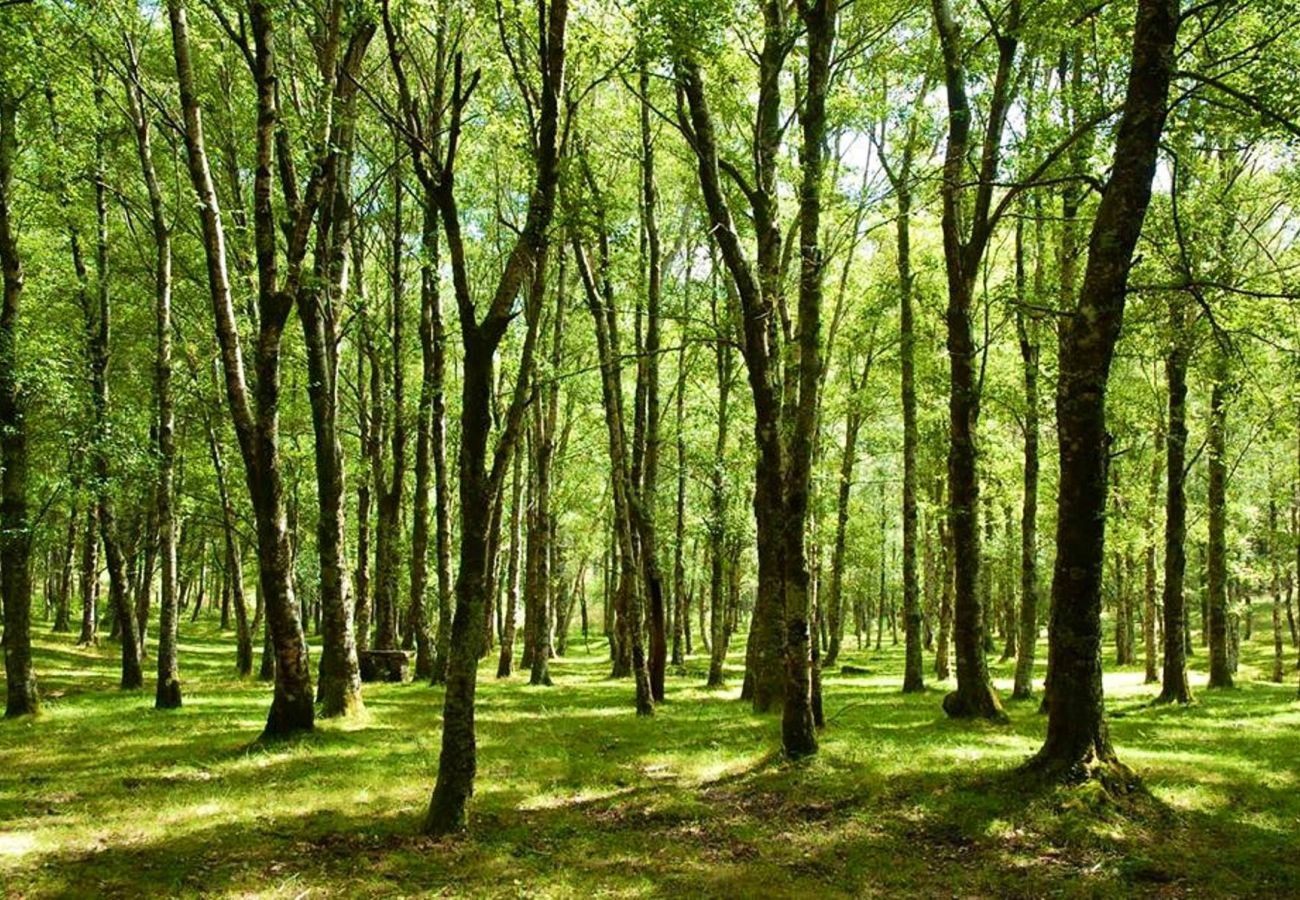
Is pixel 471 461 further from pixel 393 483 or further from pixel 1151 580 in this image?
pixel 1151 580

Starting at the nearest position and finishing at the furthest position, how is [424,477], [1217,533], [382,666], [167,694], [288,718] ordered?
[288,718] < [167,694] < [1217,533] < [382,666] < [424,477]

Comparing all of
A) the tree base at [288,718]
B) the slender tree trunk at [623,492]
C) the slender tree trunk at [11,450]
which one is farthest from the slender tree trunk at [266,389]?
the slender tree trunk at [623,492]

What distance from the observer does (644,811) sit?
35.1 feet

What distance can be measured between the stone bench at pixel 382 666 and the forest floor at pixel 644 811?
283 inches

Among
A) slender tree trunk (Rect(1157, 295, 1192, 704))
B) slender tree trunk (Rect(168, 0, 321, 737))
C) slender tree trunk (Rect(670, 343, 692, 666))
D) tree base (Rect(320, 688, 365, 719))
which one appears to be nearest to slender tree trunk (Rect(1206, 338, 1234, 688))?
slender tree trunk (Rect(1157, 295, 1192, 704))

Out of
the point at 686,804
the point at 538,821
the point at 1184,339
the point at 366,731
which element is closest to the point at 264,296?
the point at 366,731

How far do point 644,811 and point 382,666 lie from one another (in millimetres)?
16155

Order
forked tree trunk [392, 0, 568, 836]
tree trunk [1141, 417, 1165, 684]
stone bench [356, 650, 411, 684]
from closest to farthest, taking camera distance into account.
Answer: forked tree trunk [392, 0, 568, 836], stone bench [356, 650, 411, 684], tree trunk [1141, 417, 1165, 684]

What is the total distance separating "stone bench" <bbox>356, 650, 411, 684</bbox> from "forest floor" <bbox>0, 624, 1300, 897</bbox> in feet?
23.6

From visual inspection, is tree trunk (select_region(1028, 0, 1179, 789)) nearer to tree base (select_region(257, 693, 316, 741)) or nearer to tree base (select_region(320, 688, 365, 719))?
tree base (select_region(257, 693, 316, 741))

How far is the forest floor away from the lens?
7.95 metres

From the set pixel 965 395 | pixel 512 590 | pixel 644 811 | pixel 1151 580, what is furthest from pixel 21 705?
pixel 1151 580

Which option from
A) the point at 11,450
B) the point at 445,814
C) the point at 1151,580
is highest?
the point at 11,450

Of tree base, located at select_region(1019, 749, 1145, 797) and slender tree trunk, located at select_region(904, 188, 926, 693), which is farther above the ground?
slender tree trunk, located at select_region(904, 188, 926, 693)
